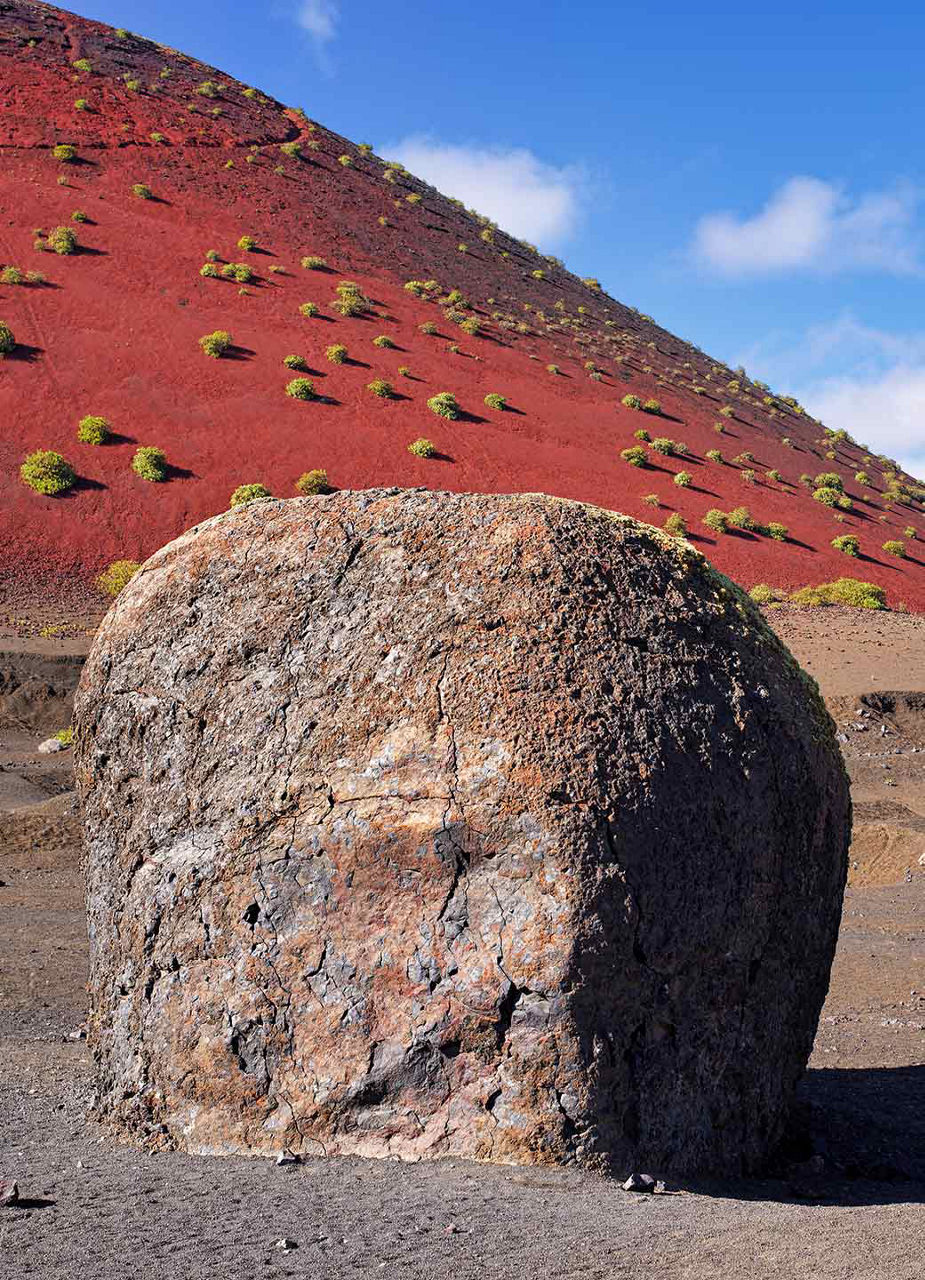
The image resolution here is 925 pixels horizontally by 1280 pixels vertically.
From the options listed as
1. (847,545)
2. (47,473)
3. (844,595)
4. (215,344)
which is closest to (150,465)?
(47,473)

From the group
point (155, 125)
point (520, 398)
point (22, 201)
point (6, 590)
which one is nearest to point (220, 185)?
point (155, 125)

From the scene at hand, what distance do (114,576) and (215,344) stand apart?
13.8 m

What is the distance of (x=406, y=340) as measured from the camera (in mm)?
47250

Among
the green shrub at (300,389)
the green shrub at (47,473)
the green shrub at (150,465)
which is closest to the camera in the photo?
the green shrub at (47,473)

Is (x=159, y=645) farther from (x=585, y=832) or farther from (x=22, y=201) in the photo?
(x=22, y=201)

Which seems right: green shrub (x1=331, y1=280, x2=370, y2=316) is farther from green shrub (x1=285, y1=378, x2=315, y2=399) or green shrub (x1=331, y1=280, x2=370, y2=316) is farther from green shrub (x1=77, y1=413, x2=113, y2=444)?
green shrub (x1=77, y1=413, x2=113, y2=444)

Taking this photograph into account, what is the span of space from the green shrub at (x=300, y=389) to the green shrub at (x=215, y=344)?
9.35ft

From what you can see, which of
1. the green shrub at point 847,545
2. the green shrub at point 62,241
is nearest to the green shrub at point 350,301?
the green shrub at point 62,241

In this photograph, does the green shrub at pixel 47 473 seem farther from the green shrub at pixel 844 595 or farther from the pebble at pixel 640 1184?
the pebble at pixel 640 1184

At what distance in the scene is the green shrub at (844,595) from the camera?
34.9 metres

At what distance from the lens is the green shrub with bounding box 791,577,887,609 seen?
34.9 meters

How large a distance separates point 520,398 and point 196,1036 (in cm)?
4359

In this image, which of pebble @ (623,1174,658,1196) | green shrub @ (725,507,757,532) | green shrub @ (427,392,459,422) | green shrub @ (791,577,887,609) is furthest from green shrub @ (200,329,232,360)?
pebble @ (623,1174,658,1196)

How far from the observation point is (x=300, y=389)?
4062 cm
